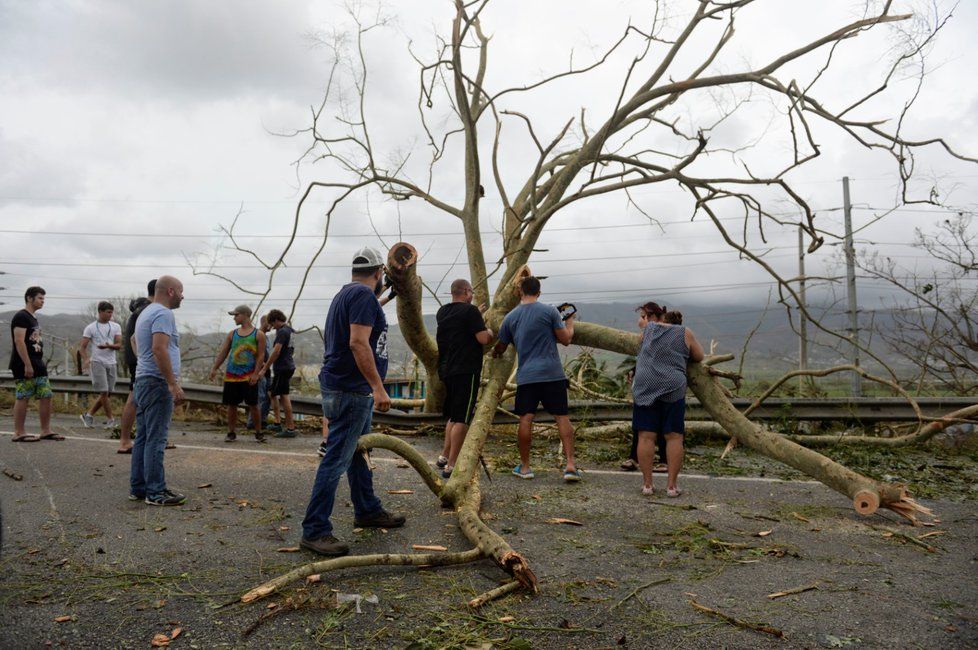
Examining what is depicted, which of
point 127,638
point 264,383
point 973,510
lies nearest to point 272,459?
point 264,383

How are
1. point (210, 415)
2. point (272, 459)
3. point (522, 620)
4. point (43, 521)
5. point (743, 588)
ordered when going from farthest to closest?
point (210, 415) → point (272, 459) → point (43, 521) → point (743, 588) → point (522, 620)

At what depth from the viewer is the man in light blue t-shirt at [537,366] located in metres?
6.74

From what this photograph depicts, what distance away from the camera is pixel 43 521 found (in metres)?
5.02

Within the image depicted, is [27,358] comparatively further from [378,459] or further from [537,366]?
[537,366]

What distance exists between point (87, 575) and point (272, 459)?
3813mm

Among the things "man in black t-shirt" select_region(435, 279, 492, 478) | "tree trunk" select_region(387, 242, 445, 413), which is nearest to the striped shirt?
"man in black t-shirt" select_region(435, 279, 492, 478)

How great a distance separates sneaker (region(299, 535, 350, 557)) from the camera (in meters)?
4.25

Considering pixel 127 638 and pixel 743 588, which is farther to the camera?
pixel 743 588

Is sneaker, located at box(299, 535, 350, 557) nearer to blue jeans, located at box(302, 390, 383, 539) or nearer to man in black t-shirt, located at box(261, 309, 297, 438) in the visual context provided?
blue jeans, located at box(302, 390, 383, 539)

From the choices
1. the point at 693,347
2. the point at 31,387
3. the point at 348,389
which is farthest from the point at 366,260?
the point at 31,387

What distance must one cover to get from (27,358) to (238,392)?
2.42 metres

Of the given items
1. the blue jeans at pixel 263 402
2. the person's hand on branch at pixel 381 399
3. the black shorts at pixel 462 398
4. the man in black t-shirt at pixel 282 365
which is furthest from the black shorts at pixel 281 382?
the person's hand on branch at pixel 381 399

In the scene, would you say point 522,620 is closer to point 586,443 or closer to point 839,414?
point 586,443

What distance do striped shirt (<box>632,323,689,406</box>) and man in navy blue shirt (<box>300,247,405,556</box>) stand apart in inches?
109
